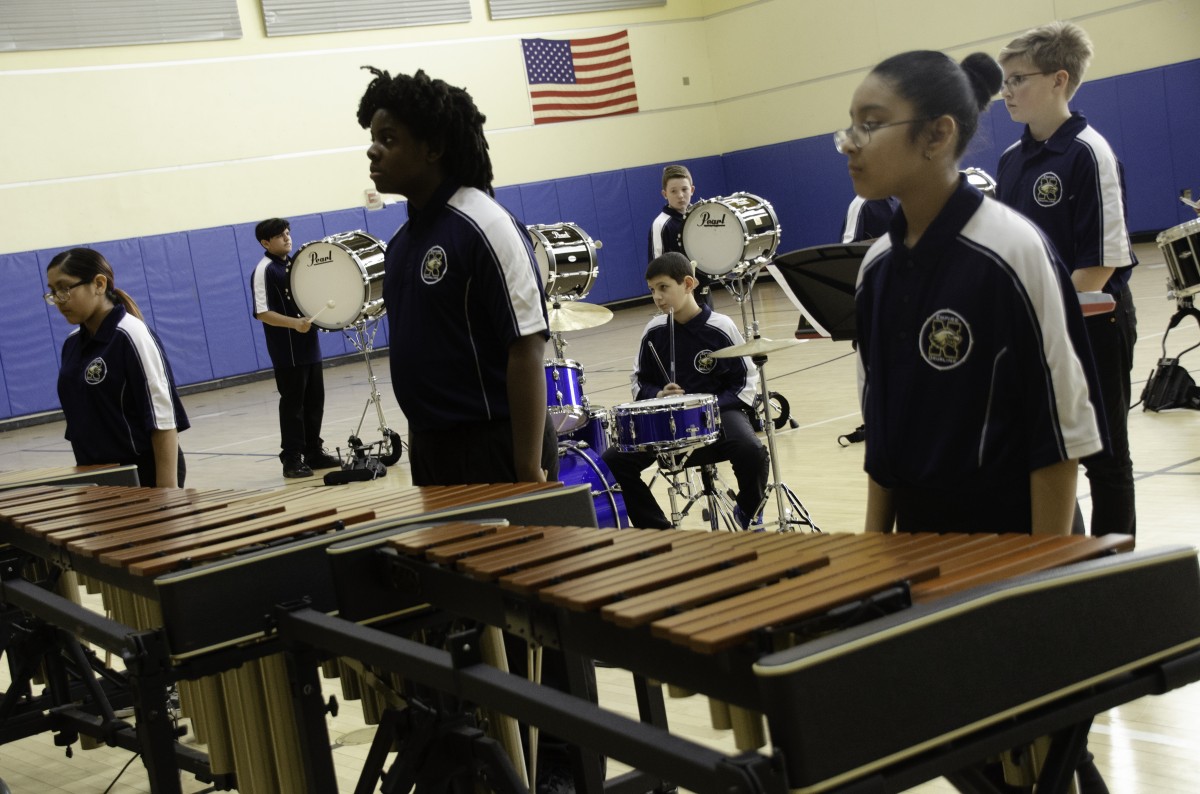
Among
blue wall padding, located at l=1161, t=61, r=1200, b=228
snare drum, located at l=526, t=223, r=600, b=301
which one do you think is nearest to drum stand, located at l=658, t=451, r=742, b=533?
snare drum, located at l=526, t=223, r=600, b=301

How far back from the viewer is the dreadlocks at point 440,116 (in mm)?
3156

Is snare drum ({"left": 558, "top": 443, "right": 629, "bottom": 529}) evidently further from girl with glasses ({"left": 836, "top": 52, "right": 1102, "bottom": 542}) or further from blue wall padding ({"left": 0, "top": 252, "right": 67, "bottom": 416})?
blue wall padding ({"left": 0, "top": 252, "right": 67, "bottom": 416})

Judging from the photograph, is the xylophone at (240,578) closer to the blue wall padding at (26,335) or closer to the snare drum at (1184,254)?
the snare drum at (1184,254)

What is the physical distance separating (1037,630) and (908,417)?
23.1 inches

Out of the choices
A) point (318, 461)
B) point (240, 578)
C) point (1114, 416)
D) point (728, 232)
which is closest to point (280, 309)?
point (318, 461)

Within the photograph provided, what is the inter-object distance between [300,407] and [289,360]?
368mm

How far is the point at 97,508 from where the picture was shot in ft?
11.2

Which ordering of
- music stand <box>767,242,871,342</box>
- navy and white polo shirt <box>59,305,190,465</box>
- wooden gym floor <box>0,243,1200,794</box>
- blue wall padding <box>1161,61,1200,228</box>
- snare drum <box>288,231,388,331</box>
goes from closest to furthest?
wooden gym floor <box>0,243,1200,794</box>, music stand <box>767,242,871,342</box>, navy and white polo shirt <box>59,305,190,465</box>, snare drum <box>288,231,388,331</box>, blue wall padding <box>1161,61,1200,228</box>

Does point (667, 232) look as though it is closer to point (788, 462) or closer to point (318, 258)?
point (318, 258)

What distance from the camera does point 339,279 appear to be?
8836mm

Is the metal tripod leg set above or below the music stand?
below

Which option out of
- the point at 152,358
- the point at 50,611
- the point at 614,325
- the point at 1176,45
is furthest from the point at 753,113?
the point at 50,611

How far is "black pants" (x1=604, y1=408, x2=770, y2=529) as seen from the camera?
5.52m

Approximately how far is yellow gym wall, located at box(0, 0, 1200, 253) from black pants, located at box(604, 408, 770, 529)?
11.4 meters
